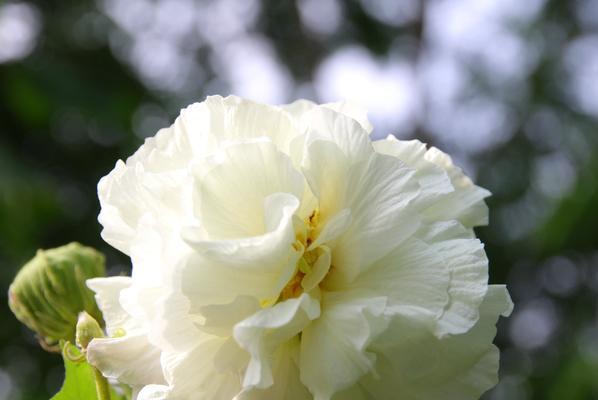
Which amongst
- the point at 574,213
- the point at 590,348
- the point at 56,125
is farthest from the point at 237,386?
the point at 574,213

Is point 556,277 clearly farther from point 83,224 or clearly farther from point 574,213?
point 83,224

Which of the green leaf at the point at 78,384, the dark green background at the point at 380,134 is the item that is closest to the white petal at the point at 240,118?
the green leaf at the point at 78,384

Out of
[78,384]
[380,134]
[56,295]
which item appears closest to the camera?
[78,384]

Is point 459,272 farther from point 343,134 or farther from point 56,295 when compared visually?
point 56,295

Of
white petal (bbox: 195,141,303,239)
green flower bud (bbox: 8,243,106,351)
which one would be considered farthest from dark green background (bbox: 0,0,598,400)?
white petal (bbox: 195,141,303,239)

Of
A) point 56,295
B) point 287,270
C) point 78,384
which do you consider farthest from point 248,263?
point 56,295

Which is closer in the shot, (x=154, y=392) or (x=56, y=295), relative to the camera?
(x=154, y=392)

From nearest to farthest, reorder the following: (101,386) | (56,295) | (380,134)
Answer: (101,386) → (56,295) → (380,134)
